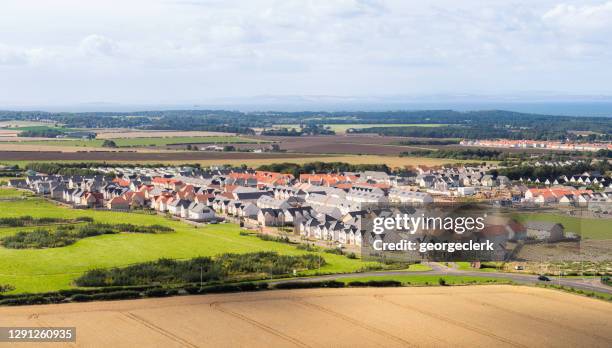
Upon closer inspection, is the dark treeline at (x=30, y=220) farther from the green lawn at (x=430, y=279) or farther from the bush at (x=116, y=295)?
the green lawn at (x=430, y=279)

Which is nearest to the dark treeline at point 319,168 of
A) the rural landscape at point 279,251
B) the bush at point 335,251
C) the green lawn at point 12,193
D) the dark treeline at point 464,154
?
the rural landscape at point 279,251

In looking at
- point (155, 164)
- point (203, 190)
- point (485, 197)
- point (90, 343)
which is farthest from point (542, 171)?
point (90, 343)

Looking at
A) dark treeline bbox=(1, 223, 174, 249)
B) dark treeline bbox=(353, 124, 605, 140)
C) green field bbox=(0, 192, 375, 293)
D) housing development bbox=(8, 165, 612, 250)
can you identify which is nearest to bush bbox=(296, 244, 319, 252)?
green field bbox=(0, 192, 375, 293)

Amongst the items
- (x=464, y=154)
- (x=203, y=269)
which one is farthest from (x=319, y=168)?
A: (x=203, y=269)

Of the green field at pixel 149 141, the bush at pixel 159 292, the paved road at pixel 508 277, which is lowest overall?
the green field at pixel 149 141

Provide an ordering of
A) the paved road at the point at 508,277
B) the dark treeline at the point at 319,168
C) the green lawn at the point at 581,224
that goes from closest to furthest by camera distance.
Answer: the paved road at the point at 508,277 < the green lawn at the point at 581,224 < the dark treeline at the point at 319,168

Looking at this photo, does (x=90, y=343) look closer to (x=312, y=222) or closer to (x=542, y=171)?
(x=312, y=222)
